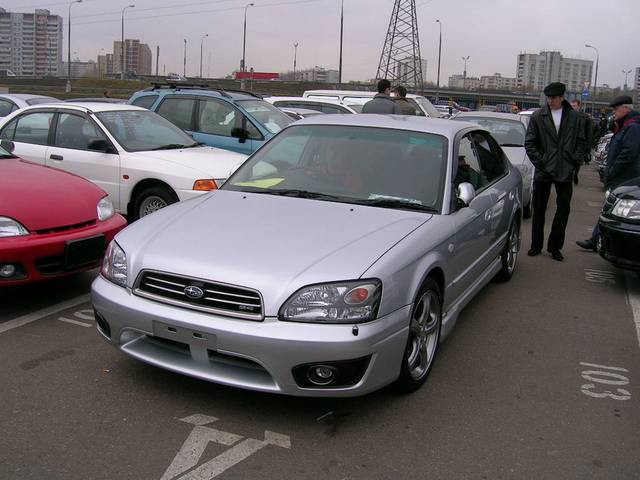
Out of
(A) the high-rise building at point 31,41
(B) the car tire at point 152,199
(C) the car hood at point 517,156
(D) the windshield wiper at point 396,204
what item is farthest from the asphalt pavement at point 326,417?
(A) the high-rise building at point 31,41

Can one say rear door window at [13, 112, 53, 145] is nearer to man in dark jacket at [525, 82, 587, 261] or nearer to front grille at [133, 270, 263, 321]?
front grille at [133, 270, 263, 321]

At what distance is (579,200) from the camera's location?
13.4 meters

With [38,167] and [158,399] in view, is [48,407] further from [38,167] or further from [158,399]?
[38,167]

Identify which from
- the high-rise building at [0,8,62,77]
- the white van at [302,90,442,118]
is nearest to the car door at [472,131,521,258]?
the white van at [302,90,442,118]

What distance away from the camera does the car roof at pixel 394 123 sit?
4727 millimetres

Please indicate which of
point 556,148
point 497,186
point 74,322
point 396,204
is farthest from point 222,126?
point 396,204

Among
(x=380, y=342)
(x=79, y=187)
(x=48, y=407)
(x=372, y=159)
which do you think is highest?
(x=372, y=159)

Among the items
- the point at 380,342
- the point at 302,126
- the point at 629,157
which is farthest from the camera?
the point at 629,157

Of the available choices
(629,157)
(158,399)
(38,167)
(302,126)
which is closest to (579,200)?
(629,157)

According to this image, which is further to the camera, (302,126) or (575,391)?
(302,126)

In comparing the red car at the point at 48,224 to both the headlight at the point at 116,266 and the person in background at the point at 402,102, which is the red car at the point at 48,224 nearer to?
the headlight at the point at 116,266

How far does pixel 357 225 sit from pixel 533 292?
10.2ft

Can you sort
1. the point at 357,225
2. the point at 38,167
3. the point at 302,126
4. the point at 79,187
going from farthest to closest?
the point at 38,167
the point at 79,187
the point at 302,126
the point at 357,225

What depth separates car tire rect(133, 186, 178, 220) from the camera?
7.26 m
